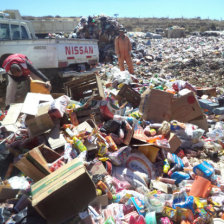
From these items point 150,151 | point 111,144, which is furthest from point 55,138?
point 150,151

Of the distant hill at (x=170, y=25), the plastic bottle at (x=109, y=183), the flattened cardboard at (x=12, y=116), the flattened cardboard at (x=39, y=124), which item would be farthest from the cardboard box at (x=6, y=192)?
the distant hill at (x=170, y=25)

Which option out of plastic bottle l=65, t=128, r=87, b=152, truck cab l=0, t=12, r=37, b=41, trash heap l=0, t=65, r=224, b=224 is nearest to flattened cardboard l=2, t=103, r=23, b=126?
trash heap l=0, t=65, r=224, b=224

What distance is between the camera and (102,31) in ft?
40.9

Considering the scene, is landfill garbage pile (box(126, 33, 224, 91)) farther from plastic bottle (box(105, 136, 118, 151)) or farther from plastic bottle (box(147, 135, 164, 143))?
plastic bottle (box(105, 136, 118, 151))

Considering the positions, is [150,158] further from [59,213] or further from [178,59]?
[178,59]

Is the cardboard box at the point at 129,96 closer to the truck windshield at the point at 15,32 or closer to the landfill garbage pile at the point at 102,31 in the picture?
the truck windshield at the point at 15,32

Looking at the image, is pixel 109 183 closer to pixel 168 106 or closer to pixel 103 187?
pixel 103 187

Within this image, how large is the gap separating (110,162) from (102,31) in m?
10.5

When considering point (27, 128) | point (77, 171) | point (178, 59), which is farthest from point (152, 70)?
point (77, 171)

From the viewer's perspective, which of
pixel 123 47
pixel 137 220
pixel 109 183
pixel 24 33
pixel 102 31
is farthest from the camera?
pixel 102 31

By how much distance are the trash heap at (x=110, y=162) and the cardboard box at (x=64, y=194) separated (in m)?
0.01

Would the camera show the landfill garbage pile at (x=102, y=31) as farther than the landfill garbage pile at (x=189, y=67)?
Yes

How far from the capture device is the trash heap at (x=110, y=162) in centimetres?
245

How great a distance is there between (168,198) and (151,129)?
1435 mm
